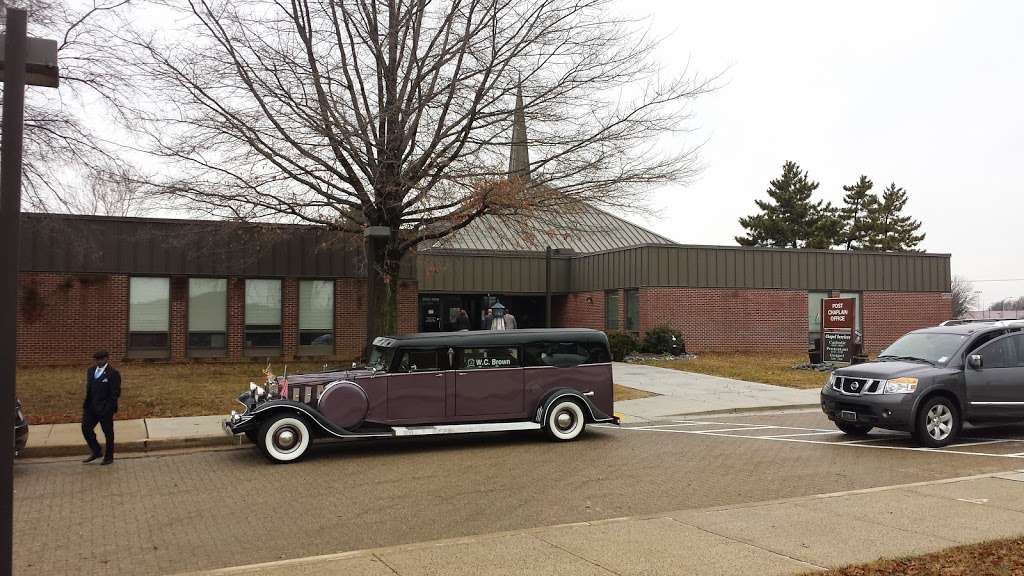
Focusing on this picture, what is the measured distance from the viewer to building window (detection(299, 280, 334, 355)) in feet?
85.1

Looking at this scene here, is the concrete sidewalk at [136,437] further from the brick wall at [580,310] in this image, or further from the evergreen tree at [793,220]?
the evergreen tree at [793,220]

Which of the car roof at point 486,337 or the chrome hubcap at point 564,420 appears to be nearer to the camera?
the car roof at point 486,337

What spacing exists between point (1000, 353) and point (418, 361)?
8817 millimetres

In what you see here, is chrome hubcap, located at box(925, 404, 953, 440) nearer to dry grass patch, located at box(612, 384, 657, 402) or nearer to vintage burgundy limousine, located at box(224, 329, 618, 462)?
vintage burgundy limousine, located at box(224, 329, 618, 462)

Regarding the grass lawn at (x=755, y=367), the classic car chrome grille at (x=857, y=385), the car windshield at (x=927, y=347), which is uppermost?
the car windshield at (x=927, y=347)

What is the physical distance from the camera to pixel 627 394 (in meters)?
17.4

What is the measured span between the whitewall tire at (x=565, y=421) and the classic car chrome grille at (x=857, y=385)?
3.93 m

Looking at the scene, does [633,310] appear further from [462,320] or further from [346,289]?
[346,289]

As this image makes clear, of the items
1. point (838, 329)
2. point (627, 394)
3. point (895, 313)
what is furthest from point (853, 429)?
point (895, 313)

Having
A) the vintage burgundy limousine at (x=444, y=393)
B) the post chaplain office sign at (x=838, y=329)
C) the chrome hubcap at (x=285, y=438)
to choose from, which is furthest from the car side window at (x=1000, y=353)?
the chrome hubcap at (x=285, y=438)

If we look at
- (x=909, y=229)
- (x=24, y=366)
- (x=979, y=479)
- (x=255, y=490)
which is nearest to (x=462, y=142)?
(x=255, y=490)

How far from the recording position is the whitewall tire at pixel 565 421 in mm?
11672

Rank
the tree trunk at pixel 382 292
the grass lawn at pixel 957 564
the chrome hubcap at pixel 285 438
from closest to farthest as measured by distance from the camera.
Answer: the grass lawn at pixel 957 564, the chrome hubcap at pixel 285 438, the tree trunk at pixel 382 292

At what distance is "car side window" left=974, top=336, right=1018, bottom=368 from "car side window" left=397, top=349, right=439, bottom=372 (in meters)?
8.17
